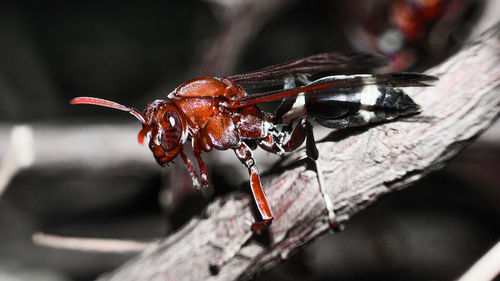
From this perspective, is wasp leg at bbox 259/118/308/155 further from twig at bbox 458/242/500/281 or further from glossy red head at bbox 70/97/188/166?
twig at bbox 458/242/500/281

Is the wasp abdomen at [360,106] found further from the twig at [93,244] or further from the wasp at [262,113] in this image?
the twig at [93,244]

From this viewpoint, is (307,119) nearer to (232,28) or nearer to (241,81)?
(241,81)

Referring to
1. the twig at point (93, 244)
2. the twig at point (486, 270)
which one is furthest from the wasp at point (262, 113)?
the twig at point (93, 244)

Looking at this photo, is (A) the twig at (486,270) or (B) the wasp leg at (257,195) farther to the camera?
(B) the wasp leg at (257,195)

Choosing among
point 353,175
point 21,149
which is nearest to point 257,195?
point 353,175

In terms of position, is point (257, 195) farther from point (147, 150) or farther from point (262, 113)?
point (147, 150)

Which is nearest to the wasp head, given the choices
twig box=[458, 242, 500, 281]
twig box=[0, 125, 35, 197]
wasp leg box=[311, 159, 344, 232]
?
wasp leg box=[311, 159, 344, 232]
